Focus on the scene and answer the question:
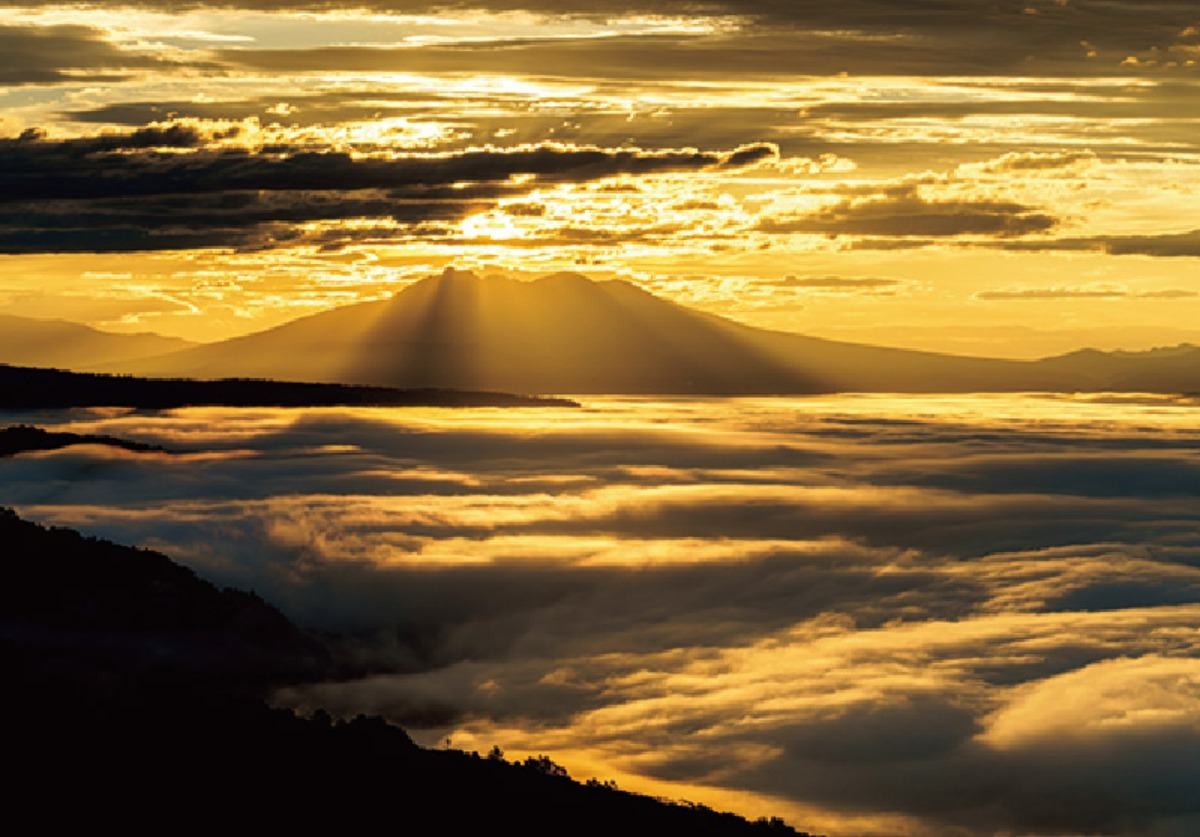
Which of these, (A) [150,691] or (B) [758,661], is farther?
(B) [758,661]

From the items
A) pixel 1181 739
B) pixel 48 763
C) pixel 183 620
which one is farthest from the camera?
pixel 183 620

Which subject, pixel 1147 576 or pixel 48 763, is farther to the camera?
pixel 1147 576

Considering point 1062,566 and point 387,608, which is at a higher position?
point 1062,566

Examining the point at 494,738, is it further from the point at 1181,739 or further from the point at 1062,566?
the point at 1062,566

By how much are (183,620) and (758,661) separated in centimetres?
5189

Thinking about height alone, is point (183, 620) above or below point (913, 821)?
above

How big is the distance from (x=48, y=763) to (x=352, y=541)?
5505 inches

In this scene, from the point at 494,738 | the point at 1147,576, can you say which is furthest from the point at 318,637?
the point at 1147,576

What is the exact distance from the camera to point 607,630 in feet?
508

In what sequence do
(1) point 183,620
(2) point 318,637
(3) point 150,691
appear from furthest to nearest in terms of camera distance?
(2) point 318,637, (1) point 183,620, (3) point 150,691

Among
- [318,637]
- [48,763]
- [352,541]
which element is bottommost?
[48,763]

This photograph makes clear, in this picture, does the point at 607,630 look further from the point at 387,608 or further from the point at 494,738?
the point at 494,738

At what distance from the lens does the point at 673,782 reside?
80.1m

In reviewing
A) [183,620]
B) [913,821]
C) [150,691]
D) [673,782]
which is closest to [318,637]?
[183,620]
